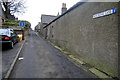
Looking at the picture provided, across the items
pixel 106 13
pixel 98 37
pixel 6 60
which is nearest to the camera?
pixel 106 13

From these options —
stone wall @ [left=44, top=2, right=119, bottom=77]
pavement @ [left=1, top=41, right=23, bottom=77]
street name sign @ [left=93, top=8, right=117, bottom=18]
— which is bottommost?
pavement @ [left=1, top=41, right=23, bottom=77]

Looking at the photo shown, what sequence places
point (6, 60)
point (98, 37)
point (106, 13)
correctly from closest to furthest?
point (106, 13) → point (98, 37) → point (6, 60)

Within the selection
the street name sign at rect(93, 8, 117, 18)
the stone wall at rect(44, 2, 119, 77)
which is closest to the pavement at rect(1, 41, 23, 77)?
the stone wall at rect(44, 2, 119, 77)

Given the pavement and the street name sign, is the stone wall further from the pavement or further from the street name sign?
the pavement

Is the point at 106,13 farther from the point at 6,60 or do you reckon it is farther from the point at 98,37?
the point at 6,60

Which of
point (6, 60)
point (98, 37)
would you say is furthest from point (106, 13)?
point (6, 60)

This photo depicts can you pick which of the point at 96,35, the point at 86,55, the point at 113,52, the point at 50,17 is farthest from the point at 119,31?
the point at 50,17

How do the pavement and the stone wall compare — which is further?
the pavement

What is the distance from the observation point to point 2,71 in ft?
14.6

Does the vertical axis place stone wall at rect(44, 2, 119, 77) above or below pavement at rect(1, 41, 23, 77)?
above

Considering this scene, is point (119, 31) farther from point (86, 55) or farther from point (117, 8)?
point (86, 55)

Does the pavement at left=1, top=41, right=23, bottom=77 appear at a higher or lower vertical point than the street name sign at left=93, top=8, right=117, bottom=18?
lower

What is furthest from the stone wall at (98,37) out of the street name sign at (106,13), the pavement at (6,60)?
the pavement at (6,60)

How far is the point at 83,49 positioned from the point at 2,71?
4226mm
